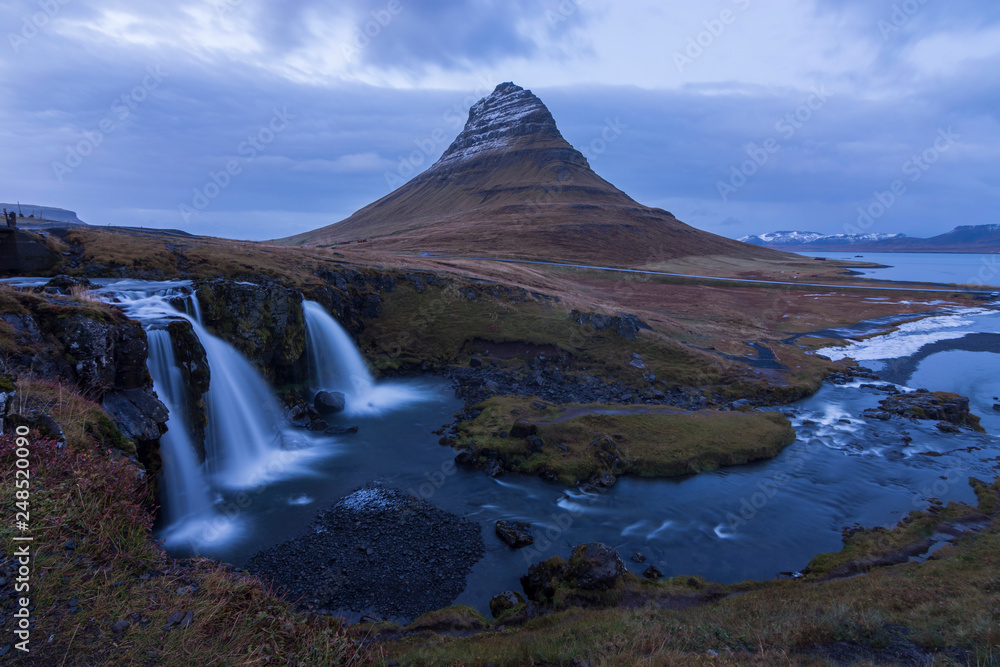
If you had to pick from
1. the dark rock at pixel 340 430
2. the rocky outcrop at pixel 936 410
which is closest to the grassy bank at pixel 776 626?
the dark rock at pixel 340 430

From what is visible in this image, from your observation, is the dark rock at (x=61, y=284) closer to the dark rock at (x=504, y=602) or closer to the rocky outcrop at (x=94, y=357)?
the rocky outcrop at (x=94, y=357)

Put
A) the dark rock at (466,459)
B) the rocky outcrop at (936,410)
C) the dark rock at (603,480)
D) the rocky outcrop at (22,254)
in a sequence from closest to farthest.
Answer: the dark rock at (603,480), the dark rock at (466,459), the rocky outcrop at (22,254), the rocky outcrop at (936,410)

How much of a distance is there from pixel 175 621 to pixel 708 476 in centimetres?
2337

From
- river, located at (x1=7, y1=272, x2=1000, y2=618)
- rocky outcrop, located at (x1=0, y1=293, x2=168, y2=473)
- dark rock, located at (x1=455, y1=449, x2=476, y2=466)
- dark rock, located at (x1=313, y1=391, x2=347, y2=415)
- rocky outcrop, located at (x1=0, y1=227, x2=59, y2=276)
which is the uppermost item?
rocky outcrop, located at (x1=0, y1=227, x2=59, y2=276)

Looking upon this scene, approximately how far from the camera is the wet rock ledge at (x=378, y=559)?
1479cm

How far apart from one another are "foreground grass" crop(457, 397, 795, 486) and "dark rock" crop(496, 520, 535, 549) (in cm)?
463

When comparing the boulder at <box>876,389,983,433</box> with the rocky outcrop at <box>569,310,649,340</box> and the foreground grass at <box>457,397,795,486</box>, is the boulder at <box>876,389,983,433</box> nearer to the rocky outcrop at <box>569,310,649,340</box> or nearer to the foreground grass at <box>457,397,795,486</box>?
the foreground grass at <box>457,397,795,486</box>

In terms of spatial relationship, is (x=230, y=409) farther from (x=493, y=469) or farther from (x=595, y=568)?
(x=595, y=568)

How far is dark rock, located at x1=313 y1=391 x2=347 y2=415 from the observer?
101ft

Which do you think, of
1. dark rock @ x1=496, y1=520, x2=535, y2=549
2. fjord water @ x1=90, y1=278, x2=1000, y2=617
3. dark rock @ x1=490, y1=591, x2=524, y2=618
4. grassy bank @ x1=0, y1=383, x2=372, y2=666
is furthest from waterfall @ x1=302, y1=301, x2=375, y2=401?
grassy bank @ x1=0, y1=383, x2=372, y2=666

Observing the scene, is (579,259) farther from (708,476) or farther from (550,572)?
(550,572)

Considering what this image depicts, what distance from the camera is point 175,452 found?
20.0 metres

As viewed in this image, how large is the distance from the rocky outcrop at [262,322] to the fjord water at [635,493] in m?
2.65

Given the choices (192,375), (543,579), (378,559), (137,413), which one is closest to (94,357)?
(137,413)
